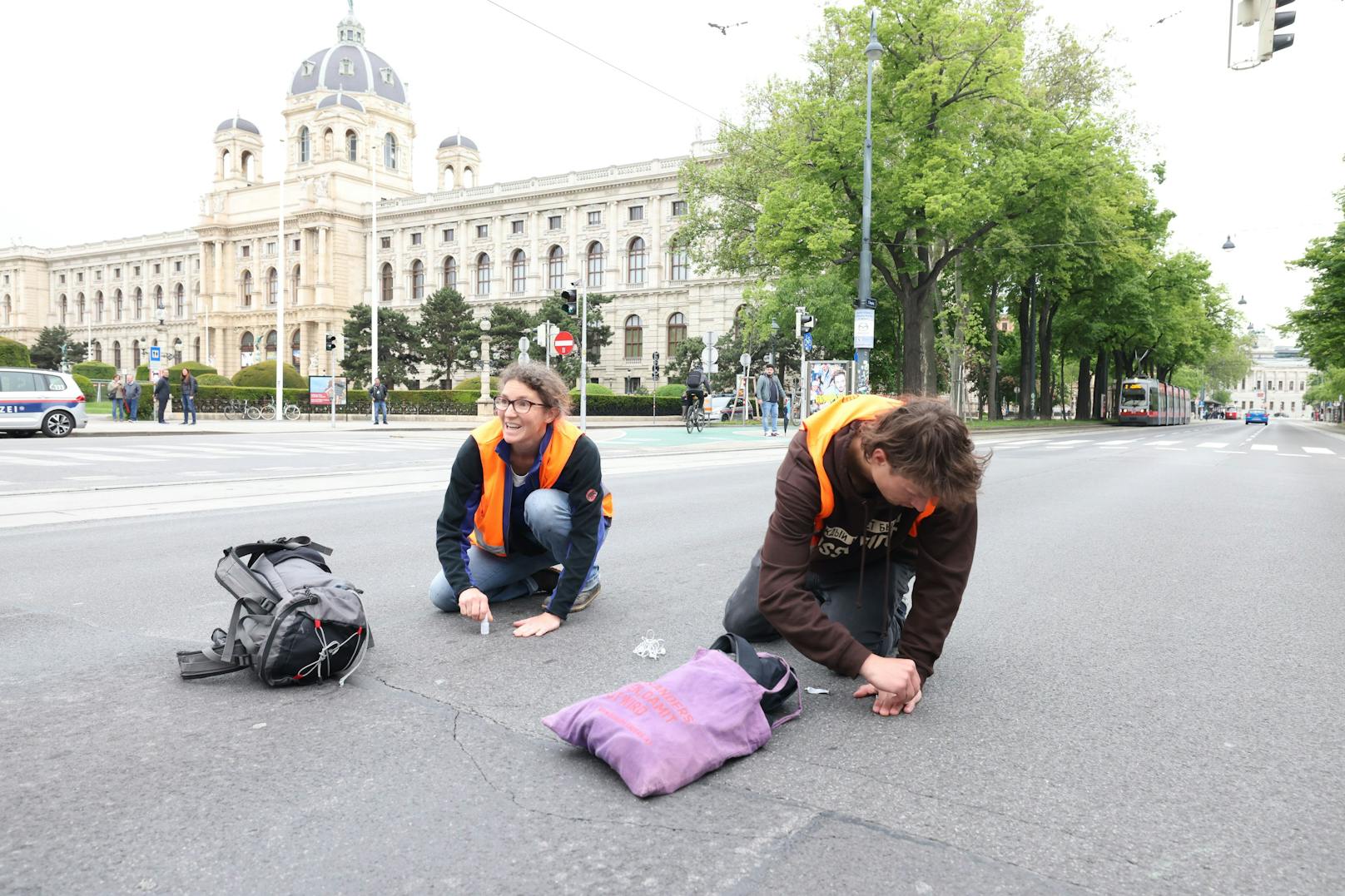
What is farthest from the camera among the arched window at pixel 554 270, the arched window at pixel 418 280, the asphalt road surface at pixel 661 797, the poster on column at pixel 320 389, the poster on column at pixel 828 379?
the arched window at pixel 418 280

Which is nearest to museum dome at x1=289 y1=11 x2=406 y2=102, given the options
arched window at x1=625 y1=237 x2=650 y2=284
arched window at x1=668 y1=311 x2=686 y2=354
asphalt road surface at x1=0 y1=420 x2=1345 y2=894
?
arched window at x1=625 y1=237 x2=650 y2=284

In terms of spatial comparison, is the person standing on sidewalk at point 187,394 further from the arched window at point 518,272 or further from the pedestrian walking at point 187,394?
the arched window at point 518,272

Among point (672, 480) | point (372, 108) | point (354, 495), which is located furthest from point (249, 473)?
point (372, 108)

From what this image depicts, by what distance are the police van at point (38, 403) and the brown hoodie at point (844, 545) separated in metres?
22.2

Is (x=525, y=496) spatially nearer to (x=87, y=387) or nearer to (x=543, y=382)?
(x=543, y=382)

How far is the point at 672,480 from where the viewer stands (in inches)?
484

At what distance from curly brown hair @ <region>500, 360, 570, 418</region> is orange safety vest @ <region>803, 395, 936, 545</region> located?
4.55 feet

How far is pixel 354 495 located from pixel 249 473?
11.0 ft

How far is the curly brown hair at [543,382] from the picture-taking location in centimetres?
398

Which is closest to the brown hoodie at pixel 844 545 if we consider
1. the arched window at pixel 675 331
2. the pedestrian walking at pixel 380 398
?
the pedestrian walking at pixel 380 398

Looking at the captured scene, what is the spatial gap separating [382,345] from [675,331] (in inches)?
956

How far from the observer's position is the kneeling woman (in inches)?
157

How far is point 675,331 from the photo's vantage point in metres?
76.4

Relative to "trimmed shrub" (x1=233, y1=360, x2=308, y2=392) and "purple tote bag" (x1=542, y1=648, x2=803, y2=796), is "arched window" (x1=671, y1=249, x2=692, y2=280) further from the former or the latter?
"purple tote bag" (x1=542, y1=648, x2=803, y2=796)
